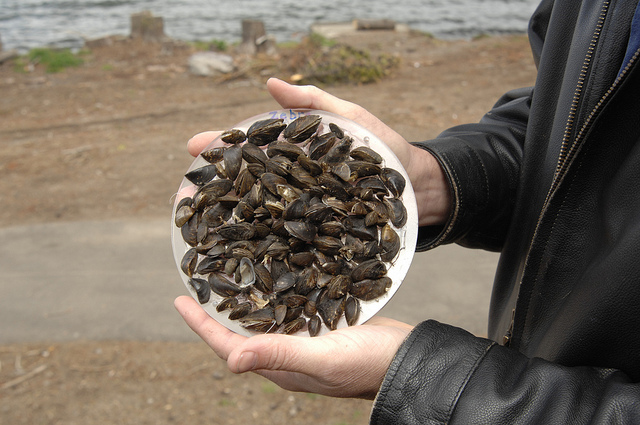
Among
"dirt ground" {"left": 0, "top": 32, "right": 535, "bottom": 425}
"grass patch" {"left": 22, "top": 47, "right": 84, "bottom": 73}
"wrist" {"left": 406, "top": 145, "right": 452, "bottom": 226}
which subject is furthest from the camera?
"grass patch" {"left": 22, "top": 47, "right": 84, "bottom": 73}

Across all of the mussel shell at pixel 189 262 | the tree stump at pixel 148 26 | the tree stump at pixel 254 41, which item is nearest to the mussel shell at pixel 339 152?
the mussel shell at pixel 189 262

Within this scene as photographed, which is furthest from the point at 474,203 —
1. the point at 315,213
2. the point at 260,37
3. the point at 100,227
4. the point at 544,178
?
the point at 260,37

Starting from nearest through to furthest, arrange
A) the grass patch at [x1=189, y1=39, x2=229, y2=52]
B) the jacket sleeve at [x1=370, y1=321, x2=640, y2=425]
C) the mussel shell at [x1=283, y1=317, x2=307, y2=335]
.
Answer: the jacket sleeve at [x1=370, y1=321, x2=640, y2=425], the mussel shell at [x1=283, y1=317, x2=307, y2=335], the grass patch at [x1=189, y1=39, x2=229, y2=52]

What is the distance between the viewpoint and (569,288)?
1420 millimetres

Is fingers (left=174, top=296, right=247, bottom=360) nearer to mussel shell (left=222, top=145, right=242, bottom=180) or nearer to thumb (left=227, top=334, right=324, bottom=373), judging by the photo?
thumb (left=227, top=334, right=324, bottom=373)

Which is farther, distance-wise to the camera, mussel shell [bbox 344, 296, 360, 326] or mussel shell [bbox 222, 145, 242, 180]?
mussel shell [bbox 222, 145, 242, 180]

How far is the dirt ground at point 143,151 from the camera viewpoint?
2.95m

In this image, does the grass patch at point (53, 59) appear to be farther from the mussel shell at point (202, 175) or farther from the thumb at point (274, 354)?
the thumb at point (274, 354)

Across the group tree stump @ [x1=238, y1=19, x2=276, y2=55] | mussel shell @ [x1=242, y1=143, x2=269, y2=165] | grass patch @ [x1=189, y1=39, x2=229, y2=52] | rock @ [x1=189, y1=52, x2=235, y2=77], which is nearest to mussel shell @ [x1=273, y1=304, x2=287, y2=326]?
mussel shell @ [x1=242, y1=143, x2=269, y2=165]

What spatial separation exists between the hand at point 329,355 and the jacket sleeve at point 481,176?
538mm

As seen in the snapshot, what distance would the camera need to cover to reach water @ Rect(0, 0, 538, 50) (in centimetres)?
1310

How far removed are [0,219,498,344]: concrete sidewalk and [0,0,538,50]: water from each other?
8906mm

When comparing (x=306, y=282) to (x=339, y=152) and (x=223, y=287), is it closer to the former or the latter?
(x=223, y=287)

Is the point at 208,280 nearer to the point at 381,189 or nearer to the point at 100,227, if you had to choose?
the point at 381,189
